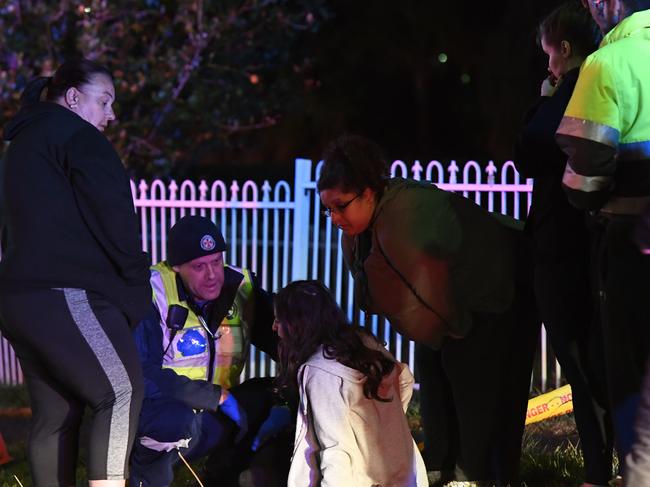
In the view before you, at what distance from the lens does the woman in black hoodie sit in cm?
354

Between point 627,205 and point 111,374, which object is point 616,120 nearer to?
point 627,205

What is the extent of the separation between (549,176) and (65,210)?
1.78 meters

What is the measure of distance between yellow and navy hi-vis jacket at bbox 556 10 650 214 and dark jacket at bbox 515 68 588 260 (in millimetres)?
723

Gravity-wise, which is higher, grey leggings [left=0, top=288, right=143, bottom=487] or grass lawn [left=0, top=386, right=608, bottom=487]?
grey leggings [left=0, top=288, right=143, bottom=487]

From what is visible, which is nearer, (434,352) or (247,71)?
(434,352)

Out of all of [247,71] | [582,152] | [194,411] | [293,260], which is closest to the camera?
[582,152]

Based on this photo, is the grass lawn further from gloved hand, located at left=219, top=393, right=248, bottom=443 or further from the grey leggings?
the grey leggings

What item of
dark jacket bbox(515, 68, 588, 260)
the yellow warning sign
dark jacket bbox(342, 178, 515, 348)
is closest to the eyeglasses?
dark jacket bbox(342, 178, 515, 348)

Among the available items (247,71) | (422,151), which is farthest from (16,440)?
(422,151)

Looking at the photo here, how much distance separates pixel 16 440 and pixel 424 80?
743 inches

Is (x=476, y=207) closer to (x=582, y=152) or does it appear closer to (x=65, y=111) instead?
(x=582, y=152)

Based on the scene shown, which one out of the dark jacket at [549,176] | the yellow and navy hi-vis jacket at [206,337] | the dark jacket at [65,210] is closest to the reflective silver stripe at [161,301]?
the yellow and navy hi-vis jacket at [206,337]

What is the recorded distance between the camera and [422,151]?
24.0m

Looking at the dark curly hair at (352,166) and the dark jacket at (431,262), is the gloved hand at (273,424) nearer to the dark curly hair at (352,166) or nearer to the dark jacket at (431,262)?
the dark jacket at (431,262)
